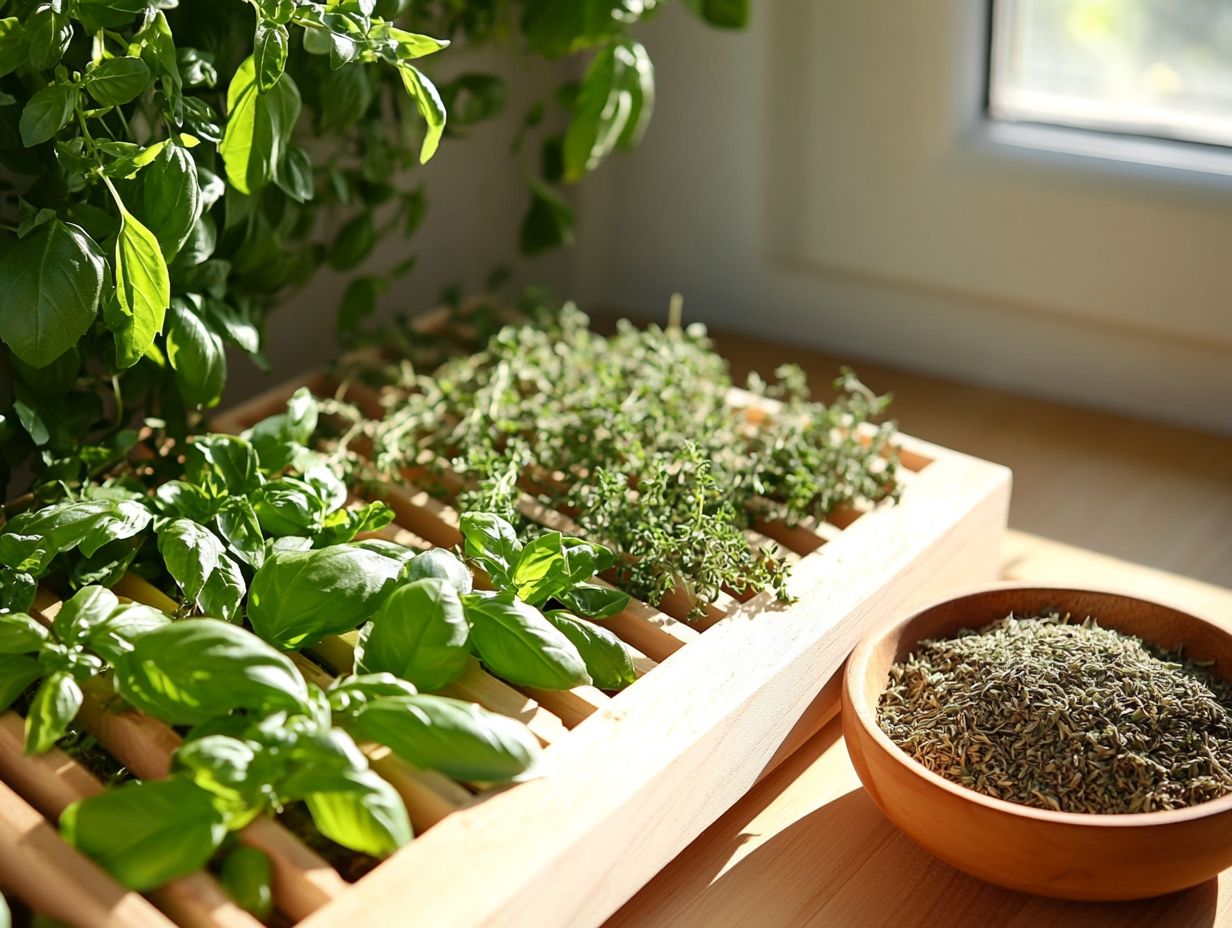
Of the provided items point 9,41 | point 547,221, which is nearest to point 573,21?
point 547,221

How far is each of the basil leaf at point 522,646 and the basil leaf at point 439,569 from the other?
0.06ft

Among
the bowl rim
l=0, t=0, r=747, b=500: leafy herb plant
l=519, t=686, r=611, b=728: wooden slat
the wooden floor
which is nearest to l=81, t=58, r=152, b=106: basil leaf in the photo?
l=0, t=0, r=747, b=500: leafy herb plant

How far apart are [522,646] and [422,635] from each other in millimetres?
47

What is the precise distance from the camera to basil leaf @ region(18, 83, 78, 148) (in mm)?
589

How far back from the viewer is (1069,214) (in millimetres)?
1010

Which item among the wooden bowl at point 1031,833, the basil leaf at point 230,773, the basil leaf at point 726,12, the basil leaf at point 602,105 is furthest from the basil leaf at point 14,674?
the basil leaf at point 726,12

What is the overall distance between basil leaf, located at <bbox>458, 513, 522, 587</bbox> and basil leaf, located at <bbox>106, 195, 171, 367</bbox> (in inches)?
6.9

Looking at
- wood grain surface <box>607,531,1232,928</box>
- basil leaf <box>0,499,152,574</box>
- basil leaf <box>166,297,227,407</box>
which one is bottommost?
wood grain surface <box>607,531,1232,928</box>

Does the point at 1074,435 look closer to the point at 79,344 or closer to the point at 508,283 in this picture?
the point at 508,283

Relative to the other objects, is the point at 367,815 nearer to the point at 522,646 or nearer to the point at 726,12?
the point at 522,646

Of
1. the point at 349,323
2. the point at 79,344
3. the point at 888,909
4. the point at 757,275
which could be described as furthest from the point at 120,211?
the point at 757,275

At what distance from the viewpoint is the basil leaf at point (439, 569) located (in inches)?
24.8

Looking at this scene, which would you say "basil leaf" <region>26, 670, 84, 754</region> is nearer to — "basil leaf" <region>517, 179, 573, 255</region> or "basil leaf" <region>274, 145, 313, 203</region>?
"basil leaf" <region>274, 145, 313, 203</region>

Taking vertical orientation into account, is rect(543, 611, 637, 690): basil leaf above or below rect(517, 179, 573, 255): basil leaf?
below
